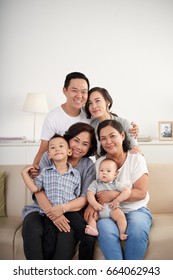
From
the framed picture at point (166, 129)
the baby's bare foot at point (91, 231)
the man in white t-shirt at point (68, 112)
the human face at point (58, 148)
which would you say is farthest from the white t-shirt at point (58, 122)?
the baby's bare foot at point (91, 231)

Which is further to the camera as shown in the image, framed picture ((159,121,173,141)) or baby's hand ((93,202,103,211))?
framed picture ((159,121,173,141))

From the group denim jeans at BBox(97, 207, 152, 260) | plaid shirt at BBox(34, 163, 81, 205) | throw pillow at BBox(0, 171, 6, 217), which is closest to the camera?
denim jeans at BBox(97, 207, 152, 260)

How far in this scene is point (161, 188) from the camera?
6.70ft

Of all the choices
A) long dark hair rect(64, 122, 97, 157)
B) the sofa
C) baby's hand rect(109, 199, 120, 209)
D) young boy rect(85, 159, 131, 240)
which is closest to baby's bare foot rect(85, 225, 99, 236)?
young boy rect(85, 159, 131, 240)

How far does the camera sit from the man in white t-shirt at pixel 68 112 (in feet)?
5.89

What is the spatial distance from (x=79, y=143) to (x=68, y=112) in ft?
0.54

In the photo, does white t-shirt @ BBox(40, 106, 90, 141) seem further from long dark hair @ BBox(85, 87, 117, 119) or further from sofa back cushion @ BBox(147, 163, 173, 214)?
sofa back cushion @ BBox(147, 163, 173, 214)

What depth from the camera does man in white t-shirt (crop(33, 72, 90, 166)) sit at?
180cm

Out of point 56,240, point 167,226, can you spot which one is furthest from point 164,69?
point 56,240

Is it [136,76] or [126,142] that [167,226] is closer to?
[126,142]

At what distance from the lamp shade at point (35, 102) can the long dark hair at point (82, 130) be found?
161 millimetres

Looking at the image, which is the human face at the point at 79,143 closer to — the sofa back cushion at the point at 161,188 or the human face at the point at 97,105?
the human face at the point at 97,105

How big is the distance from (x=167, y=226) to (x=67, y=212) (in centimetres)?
43

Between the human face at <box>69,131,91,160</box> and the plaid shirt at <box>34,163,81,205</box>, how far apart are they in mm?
67
